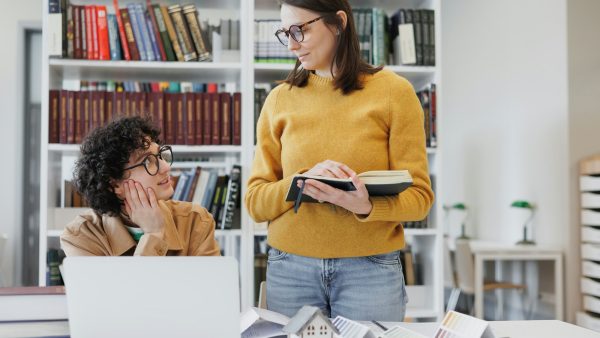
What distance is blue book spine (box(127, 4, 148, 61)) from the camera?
2816mm

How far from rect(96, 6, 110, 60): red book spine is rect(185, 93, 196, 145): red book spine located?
14.8 inches

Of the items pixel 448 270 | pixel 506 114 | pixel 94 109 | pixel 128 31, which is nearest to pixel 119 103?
pixel 94 109

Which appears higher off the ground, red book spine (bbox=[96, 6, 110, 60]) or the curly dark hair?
red book spine (bbox=[96, 6, 110, 60])

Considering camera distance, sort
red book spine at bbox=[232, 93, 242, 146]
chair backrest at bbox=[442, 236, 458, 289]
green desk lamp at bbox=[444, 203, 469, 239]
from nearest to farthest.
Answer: red book spine at bbox=[232, 93, 242, 146] → chair backrest at bbox=[442, 236, 458, 289] → green desk lamp at bbox=[444, 203, 469, 239]

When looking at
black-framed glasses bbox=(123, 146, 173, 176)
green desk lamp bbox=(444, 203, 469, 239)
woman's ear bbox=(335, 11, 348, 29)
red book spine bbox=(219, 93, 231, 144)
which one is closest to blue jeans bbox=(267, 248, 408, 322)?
black-framed glasses bbox=(123, 146, 173, 176)

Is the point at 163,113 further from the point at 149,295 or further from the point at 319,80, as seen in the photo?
the point at 149,295

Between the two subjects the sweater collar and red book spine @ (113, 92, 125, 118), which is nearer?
the sweater collar

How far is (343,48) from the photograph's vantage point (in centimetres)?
164

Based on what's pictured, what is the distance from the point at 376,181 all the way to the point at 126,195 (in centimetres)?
61

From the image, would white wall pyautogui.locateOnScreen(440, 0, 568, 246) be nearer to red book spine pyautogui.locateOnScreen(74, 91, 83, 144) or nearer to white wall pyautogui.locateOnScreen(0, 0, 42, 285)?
red book spine pyautogui.locateOnScreen(74, 91, 83, 144)

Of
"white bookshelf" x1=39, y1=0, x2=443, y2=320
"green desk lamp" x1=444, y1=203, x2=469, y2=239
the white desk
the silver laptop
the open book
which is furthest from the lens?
"green desk lamp" x1=444, y1=203, x2=469, y2=239

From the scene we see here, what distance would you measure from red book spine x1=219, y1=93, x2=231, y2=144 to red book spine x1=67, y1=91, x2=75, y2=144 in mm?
622

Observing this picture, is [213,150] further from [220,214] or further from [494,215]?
[494,215]

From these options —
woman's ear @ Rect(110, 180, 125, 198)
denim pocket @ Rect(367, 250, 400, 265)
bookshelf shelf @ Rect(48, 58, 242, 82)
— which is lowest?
denim pocket @ Rect(367, 250, 400, 265)
